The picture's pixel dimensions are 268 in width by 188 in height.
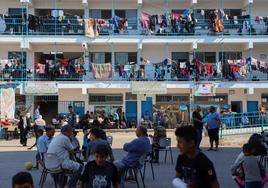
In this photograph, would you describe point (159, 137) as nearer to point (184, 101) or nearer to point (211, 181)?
point (211, 181)

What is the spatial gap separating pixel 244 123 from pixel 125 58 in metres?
12.4

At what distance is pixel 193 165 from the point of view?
14.8ft

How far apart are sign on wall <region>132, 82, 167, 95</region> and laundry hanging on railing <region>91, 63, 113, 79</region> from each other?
1942 millimetres

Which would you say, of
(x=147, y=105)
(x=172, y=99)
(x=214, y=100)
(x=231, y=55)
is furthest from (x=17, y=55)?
(x=231, y=55)

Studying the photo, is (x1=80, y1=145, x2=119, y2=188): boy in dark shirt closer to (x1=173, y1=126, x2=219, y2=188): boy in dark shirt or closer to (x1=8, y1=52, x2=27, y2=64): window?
(x1=173, y1=126, x2=219, y2=188): boy in dark shirt

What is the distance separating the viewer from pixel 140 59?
33.4 m

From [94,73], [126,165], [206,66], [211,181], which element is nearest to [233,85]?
[206,66]

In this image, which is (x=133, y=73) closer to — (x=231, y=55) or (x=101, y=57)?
(x=101, y=57)

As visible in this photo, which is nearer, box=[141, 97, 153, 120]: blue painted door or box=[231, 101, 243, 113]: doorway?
box=[141, 97, 153, 120]: blue painted door

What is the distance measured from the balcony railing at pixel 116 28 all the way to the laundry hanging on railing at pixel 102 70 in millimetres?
2308

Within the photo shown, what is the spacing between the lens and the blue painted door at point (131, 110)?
3315 centimetres

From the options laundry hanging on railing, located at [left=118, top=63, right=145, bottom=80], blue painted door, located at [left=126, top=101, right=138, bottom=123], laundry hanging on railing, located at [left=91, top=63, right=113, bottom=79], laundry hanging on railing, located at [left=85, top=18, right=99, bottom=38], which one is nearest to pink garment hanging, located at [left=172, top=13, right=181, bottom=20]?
laundry hanging on railing, located at [left=118, top=63, right=145, bottom=80]

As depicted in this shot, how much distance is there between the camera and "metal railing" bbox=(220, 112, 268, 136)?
23.2 metres

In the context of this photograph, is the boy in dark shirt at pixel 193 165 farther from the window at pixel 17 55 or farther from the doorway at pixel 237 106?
the doorway at pixel 237 106
